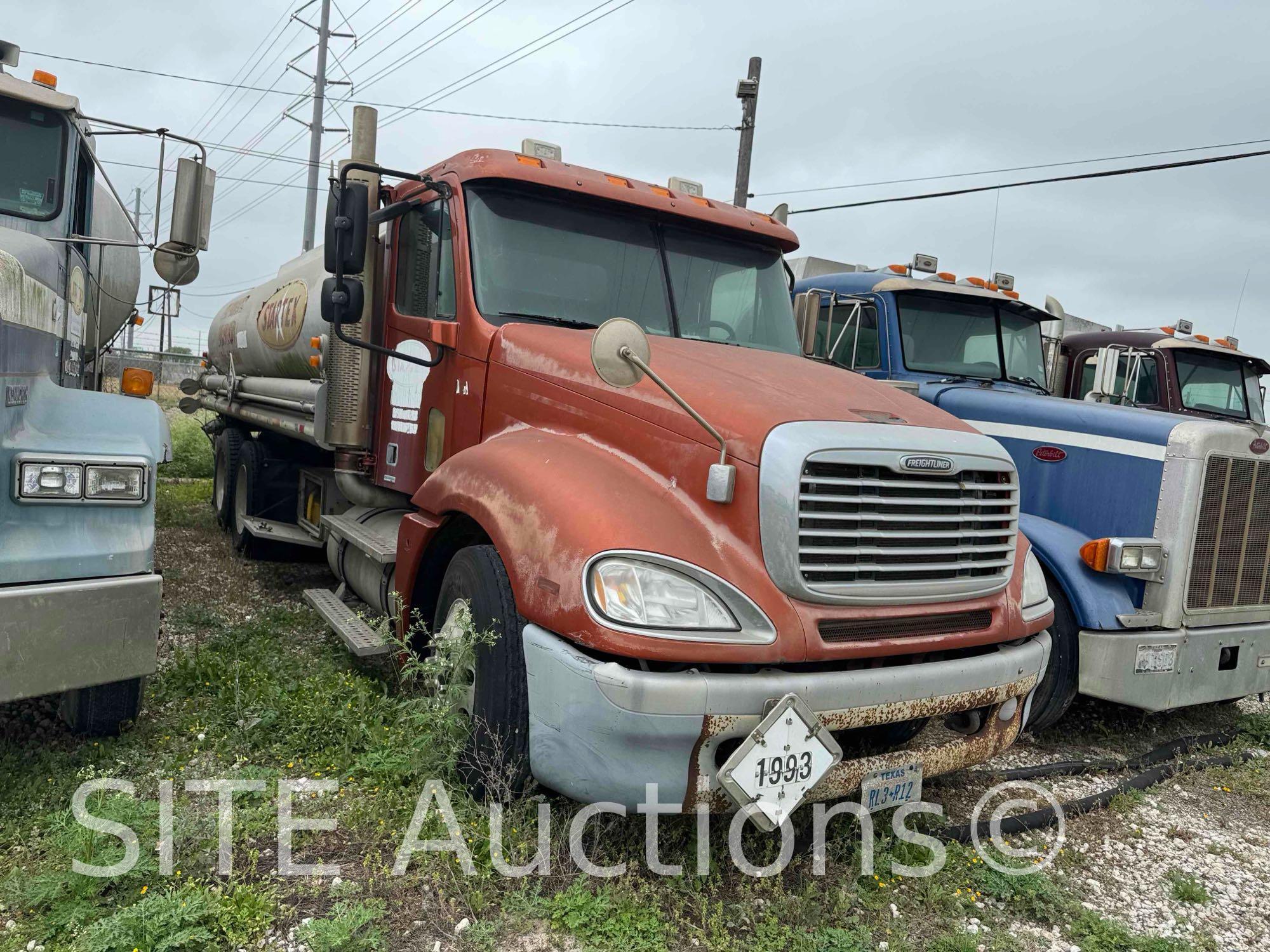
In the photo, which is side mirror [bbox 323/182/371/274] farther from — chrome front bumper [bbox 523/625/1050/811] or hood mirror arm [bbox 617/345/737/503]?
chrome front bumper [bbox 523/625/1050/811]

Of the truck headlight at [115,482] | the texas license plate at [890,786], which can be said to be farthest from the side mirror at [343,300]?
the texas license plate at [890,786]

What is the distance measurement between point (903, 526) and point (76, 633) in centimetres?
290

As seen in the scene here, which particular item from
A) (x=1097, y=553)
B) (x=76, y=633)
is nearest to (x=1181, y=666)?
(x=1097, y=553)

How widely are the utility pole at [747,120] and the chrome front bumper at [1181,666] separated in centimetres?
1076

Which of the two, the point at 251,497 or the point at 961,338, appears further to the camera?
the point at 251,497

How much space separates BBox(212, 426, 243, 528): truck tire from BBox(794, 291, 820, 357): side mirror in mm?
5370

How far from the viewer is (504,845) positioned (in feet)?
10.4

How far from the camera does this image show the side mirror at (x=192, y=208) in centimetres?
495

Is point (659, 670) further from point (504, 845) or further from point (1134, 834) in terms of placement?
point (1134, 834)

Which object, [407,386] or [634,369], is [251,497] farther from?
[634,369]

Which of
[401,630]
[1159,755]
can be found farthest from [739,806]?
[1159,755]

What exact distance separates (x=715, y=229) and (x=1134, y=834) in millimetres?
3494

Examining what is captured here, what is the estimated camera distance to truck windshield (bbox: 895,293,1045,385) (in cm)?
666

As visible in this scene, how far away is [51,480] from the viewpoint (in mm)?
3287
